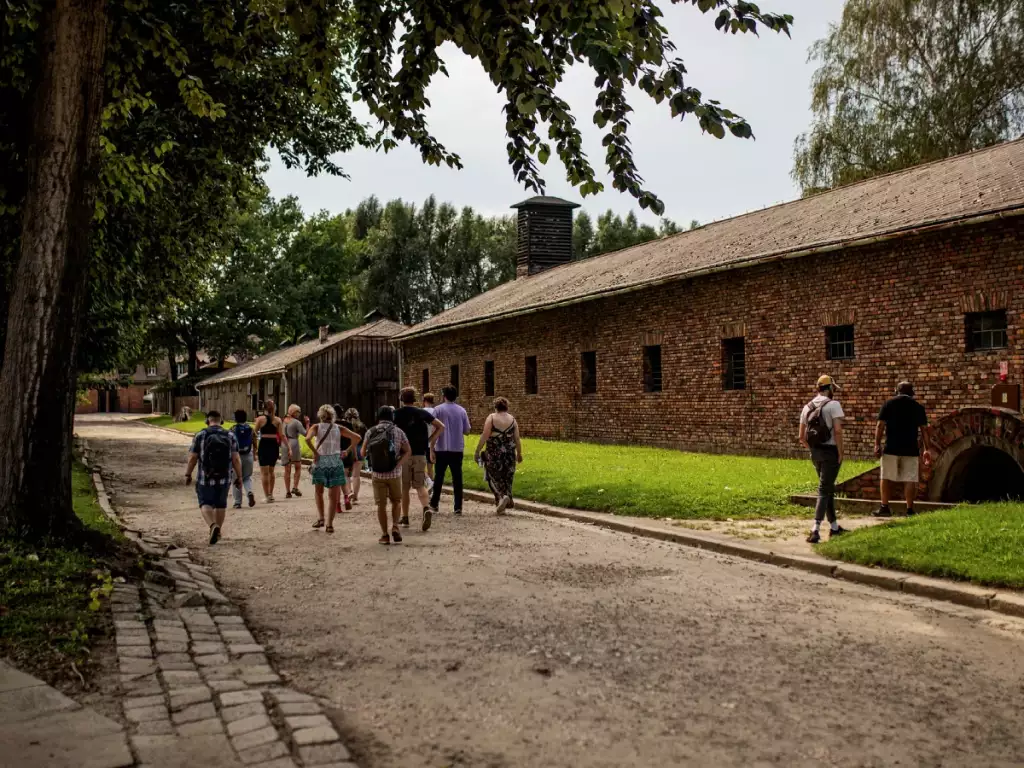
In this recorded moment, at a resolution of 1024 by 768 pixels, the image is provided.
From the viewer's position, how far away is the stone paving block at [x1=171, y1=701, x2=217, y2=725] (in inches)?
169

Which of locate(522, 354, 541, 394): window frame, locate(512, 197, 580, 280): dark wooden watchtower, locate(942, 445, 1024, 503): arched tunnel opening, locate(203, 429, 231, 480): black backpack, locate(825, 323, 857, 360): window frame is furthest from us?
locate(512, 197, 580, 280): dark wooden watchtower

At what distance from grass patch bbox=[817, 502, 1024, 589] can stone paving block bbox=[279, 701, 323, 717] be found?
18.7ft

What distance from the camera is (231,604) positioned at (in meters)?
6.95

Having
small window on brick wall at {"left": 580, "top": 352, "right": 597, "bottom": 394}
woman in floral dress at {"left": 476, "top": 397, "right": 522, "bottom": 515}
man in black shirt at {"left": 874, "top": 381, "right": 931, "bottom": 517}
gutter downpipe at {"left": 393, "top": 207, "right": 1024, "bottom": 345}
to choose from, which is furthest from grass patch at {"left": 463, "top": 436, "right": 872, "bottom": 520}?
small window on brick wall at {"left": 580, "top": 352, "right": 597, "bottom": 394}

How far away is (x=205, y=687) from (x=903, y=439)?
9112 mm

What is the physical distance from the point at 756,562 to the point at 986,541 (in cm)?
212

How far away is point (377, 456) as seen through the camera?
1028 cm

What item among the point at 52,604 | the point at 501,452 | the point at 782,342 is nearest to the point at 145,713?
the point at 52,604

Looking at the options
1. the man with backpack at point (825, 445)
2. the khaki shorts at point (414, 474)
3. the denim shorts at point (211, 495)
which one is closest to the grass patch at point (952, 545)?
the man with backpack at point (825, 445)

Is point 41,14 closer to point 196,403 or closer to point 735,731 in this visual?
point 735,731

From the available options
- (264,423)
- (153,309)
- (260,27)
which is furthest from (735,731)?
(153,309)

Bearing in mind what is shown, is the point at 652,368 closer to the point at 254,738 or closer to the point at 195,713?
the point at 195,713

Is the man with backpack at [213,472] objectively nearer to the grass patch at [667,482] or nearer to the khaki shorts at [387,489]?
the khaki shorts at [387,489]

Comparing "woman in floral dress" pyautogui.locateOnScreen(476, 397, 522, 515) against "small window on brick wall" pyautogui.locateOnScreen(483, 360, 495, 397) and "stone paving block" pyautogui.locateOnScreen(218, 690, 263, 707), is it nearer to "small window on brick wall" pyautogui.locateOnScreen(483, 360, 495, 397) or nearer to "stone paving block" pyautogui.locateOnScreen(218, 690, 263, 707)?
"stone paving block" pyautogui.locateOnScreen(218, 690, 263, 707)
